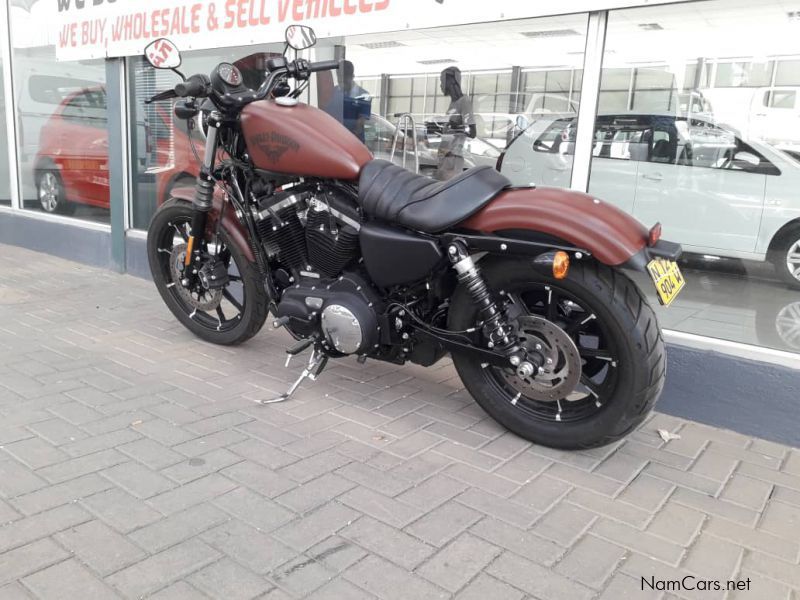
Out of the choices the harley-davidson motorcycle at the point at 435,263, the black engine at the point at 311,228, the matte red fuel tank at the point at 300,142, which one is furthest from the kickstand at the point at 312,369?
the matte red fuel tank at the point at 300,142

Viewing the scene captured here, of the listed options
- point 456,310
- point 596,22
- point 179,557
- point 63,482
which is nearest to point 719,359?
point 456,310

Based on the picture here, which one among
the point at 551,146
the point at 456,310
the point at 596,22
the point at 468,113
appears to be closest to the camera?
the point at 456,310

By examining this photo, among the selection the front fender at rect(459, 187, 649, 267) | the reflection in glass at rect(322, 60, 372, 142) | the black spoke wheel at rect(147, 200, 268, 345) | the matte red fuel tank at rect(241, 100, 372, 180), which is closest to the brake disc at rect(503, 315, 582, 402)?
the front fender at rect(459, 187, 649, 267)

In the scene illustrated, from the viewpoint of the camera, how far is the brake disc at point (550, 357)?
3.02 m

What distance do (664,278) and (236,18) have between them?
13.1ft

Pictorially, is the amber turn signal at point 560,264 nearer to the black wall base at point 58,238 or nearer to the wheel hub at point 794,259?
the wheel hub at point 794,259

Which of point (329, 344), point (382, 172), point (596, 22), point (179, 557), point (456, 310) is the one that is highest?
point (596, 22)

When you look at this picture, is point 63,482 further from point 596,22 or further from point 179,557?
point 596,22

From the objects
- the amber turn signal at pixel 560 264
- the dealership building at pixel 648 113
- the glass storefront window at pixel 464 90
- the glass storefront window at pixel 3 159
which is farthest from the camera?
the glass storefront window at pixel 3 159

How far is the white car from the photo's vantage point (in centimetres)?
421

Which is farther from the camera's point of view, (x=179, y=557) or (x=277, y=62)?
(x=277, y=62)

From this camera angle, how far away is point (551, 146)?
450 cm

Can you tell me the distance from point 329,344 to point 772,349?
2407mm

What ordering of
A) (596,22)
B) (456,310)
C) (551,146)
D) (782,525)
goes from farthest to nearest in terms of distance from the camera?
(551,146) → (596,22) → (456,310) → (782,525)
